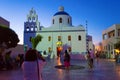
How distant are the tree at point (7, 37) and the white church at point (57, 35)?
45782 mm

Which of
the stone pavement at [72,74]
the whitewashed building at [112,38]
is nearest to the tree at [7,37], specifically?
the stone pavement at [72,74]

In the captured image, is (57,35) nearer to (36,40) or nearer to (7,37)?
(36,40)

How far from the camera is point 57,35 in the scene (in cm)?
7788

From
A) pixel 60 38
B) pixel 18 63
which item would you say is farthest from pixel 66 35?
pixel 18 63

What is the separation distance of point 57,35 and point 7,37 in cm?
4923

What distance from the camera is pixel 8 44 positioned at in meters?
29.6

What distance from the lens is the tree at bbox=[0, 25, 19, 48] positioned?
28.1 meters

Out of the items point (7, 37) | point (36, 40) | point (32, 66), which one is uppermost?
point (36, 40)

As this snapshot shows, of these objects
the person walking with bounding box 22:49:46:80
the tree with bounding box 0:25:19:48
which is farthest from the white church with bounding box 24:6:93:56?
the person walking with bounding box 22:49:46:80

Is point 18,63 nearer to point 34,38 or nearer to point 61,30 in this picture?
point 34,38

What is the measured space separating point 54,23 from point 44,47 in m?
7.86

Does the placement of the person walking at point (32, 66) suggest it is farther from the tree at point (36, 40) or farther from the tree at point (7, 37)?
the tree at point (36, 40)

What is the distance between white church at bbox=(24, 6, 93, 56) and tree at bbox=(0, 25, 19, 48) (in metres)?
45.8

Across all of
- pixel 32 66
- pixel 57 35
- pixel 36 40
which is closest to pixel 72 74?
pixel 32 66
